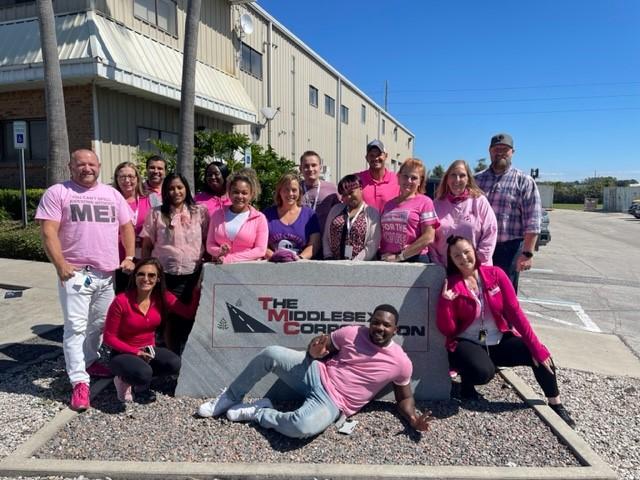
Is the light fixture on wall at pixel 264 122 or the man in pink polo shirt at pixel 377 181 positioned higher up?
the light fixture on wall at pixel 264 122

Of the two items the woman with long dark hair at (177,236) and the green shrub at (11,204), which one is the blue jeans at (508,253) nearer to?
the woman with long dark hair at (177,236)

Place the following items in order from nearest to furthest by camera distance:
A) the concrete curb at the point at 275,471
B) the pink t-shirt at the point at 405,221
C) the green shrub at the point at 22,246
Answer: the concrete curb at the point at 275,471, the pink t-shirt at the point at 405,221, the green shrub at the point at 22,246

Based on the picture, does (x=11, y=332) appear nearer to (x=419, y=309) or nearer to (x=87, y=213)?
(x=87, y=213)

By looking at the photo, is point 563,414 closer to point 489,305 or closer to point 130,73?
point 489,305

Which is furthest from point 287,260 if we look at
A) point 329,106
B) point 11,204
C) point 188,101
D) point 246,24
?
point 329,106

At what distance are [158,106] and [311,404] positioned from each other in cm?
1259

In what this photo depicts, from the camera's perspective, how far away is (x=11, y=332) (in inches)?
225

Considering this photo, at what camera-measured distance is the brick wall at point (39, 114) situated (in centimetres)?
1174

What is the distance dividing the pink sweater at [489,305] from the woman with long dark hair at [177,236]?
2124mm

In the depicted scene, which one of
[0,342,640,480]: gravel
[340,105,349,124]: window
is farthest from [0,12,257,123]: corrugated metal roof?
[340,105,349,124]: window

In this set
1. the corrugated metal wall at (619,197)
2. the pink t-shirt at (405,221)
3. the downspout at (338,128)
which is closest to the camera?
the pink t-shirt at (405,221)

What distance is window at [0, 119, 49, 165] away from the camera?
1269 centimetres

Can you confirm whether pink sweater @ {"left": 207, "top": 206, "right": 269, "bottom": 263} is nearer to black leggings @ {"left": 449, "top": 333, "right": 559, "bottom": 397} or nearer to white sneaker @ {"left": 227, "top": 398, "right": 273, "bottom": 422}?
white sneaker @ {"left": 227, "top": 398, "right": 273, "bottom": 422}

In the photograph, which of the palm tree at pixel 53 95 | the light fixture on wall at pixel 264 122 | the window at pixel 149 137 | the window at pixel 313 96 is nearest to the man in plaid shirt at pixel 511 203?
the palm tree at pixel 53 95
